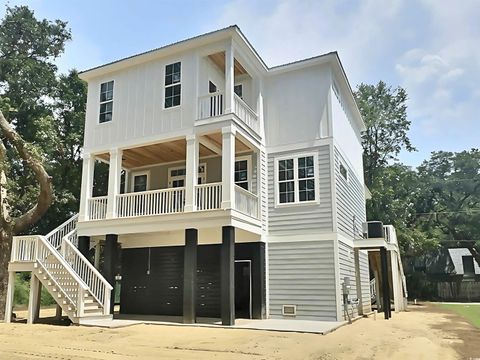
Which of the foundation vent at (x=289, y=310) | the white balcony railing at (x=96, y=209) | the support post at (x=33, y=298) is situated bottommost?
the foundation vent at (x=289, y=310)

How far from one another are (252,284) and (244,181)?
3.31 meters

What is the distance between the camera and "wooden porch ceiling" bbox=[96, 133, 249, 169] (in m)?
14.0

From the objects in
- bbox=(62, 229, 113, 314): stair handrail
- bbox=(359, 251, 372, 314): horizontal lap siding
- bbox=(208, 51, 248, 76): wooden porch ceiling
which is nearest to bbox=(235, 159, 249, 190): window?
bbox=(208, 51, 248, 76): wooden porch ceiling

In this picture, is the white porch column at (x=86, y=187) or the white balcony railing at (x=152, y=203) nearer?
the white balcony railing at (x=152, y=203)

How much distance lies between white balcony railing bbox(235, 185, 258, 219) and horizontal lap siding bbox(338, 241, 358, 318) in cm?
281

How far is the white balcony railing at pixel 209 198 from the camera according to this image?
12.4 meters

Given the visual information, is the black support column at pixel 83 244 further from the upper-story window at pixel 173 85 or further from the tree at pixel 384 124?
the tree at pixel 384 124

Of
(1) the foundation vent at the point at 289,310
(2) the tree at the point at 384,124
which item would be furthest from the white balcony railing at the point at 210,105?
(2) the tree at the point at 384,124

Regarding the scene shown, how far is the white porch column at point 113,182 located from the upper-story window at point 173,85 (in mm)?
2351

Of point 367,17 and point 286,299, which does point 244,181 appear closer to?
point 286,299

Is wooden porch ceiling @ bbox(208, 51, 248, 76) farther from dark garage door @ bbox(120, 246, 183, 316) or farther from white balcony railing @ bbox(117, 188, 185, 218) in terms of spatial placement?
dark garage door @ bbox(120, 246, 183, 316)

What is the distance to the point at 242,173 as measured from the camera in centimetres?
1455

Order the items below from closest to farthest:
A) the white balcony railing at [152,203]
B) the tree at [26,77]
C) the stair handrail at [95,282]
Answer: the stair handrail at [95,282]
the white balcony railing at [152,203]
the tree at [26,77]

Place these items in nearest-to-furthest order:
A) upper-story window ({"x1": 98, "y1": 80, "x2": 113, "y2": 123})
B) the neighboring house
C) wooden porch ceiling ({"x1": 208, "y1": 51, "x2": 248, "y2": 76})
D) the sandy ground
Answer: the sandy ground < the neighboring house < wooden porch ceiling ({"x1": 208, "y1": 51, "x2": 248, "y2": 76}) < upper-story window ({"x1": 98, "y1": 80, "x2": 113, "y2": 123})
